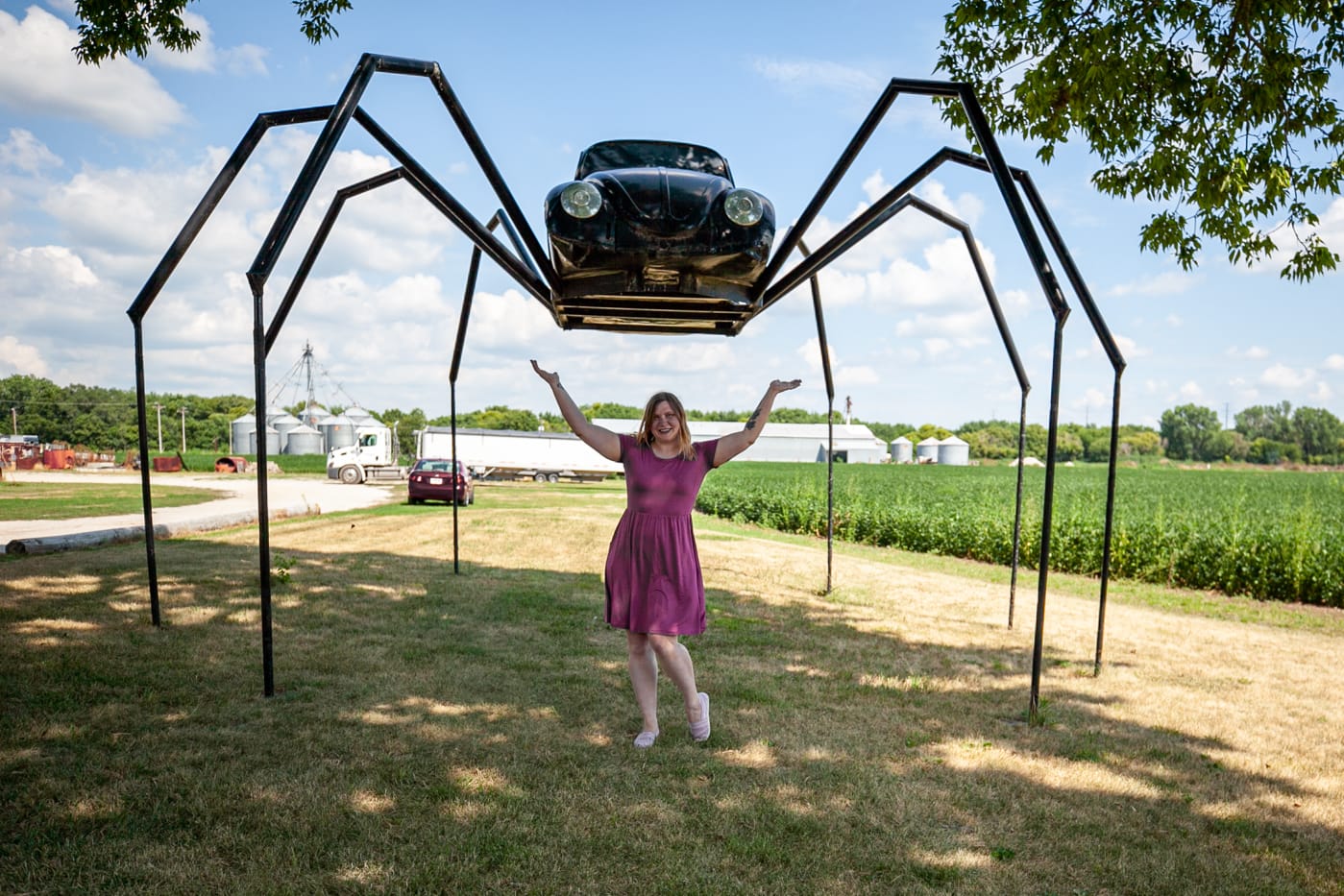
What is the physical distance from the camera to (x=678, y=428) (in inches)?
176

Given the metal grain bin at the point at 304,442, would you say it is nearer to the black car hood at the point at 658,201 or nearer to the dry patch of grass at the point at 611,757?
the dry patch of grass at the point at 611,757

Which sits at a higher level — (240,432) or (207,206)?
(207,206)

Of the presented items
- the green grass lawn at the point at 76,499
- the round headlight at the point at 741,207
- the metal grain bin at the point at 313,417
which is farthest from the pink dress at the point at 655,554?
the metal grain bin at the point at 313,417

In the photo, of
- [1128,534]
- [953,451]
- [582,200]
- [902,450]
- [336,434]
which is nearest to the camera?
[582,200]

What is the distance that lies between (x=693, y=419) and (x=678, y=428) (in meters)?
69.4

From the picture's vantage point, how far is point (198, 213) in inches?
187

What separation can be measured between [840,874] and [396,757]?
7.03 feet

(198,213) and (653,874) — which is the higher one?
(198,213)

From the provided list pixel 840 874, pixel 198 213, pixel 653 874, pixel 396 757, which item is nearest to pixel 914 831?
pixel 840 874

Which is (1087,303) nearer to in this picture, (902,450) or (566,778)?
(566,778)

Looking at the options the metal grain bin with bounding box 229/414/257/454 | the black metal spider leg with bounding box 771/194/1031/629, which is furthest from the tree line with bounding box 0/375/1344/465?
the black metal spider leg with bounding box 771/194/1031/629

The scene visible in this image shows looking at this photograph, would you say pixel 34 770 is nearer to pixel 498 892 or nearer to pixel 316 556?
pixel 498 892

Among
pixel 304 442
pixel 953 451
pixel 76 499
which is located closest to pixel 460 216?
pixel 76 499

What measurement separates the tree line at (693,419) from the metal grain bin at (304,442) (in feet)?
16.2
